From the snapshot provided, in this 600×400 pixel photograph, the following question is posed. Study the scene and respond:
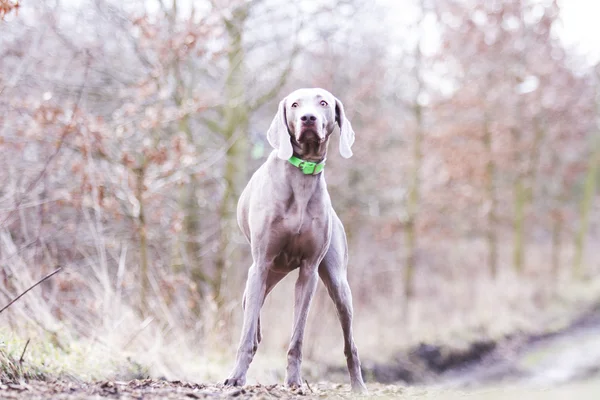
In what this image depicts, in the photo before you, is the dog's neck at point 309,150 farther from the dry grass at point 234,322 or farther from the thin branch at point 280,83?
the thin branch at point 280,83

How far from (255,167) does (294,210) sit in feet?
32.0

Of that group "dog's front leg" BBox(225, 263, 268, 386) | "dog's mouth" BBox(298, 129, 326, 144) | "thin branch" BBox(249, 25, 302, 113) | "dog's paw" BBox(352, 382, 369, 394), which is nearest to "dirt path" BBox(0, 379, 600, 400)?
"dog's front leg" BBox(225, 263, 268, 386)

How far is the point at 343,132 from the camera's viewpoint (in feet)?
14.6

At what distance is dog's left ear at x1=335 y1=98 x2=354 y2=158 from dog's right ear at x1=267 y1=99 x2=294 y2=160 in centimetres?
38

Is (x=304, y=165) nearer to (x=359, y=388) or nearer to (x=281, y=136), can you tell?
(x=281, y=136)

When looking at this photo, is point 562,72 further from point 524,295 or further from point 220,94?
point 220,94

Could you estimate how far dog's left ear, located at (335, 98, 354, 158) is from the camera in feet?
14.4

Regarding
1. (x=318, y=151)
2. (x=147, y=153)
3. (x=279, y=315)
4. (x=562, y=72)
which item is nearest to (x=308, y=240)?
(x=318, y=151)

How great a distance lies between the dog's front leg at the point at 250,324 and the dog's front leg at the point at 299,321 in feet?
0.78

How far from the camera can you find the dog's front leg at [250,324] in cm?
417

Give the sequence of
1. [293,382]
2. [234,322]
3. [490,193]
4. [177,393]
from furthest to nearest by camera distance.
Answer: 1. [490,193]
2. [234,322]
3. [293,382]
4. [177,393]

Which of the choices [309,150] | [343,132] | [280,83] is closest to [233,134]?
[280,83]

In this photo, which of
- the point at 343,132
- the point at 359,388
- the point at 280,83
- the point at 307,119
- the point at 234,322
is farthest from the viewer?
the point at 280,83

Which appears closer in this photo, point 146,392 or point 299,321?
point 146,392
